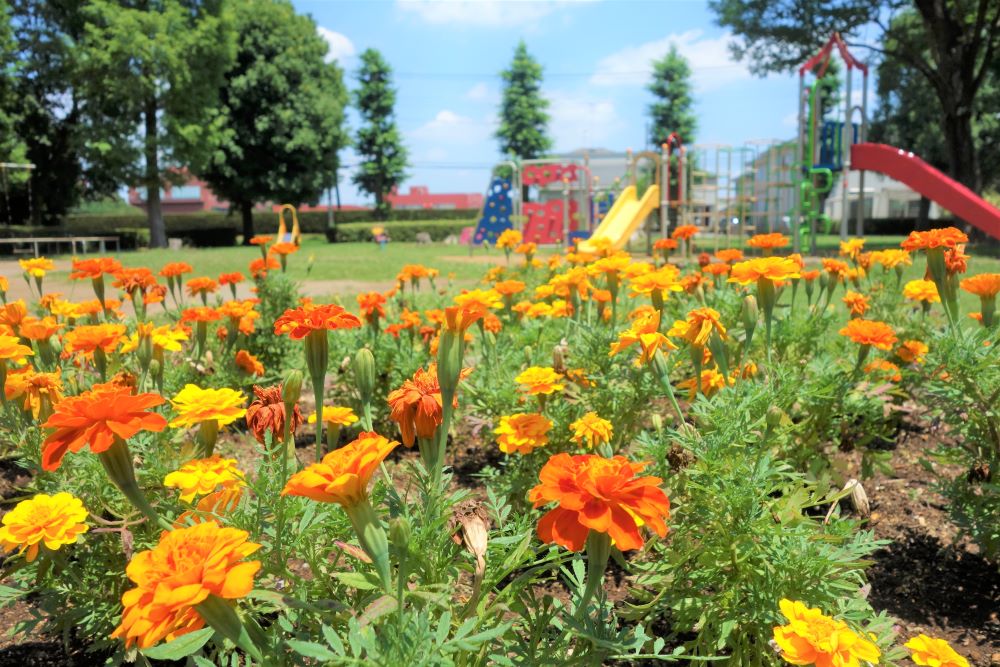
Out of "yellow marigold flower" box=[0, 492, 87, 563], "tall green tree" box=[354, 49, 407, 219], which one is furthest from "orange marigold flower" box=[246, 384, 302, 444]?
"tall green tree" box=[354, 49, 407, 219]

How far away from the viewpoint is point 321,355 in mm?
1147

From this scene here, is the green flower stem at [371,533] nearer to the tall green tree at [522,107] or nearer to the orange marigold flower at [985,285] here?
the orange marigold flower at [985,285]

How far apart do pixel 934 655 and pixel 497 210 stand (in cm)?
1566

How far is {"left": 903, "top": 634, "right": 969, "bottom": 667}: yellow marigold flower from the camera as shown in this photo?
3.52 ft

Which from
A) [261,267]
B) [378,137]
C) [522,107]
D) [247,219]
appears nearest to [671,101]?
[522,107]

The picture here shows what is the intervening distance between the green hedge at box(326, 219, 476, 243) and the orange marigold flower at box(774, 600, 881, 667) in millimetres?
29790

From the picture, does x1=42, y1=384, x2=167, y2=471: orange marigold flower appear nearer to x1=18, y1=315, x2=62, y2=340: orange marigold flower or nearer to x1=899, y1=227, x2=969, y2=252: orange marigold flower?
x1=18, y1=315, x2=62, y2=340: orange marigold flower

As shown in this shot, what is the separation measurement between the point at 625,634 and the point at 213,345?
9.54 feet

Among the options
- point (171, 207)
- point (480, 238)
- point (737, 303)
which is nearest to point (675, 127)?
point (480, 238)

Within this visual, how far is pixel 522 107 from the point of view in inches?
1638

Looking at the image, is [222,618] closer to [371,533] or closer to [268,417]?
[371,533]

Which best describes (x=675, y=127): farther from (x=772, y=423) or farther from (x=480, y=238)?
(x=772, y=423)

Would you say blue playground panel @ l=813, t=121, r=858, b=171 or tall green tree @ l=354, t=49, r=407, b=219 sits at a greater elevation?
tall green tree @ l=354, t=49, r=407, b=219

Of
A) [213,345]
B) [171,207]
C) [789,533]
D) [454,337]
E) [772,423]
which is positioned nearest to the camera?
[454,337]
